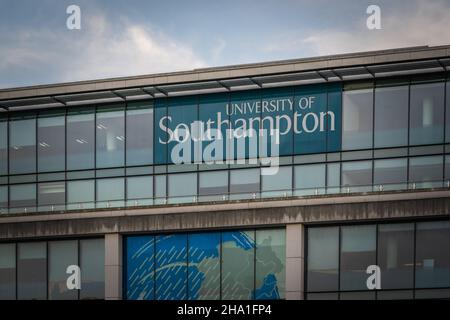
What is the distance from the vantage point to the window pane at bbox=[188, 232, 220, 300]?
41.4 metres

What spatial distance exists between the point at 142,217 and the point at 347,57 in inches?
457

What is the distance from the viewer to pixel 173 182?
42.8 meters

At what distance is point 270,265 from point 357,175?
538cm

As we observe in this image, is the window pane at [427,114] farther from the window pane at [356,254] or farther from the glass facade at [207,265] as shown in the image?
the glass facade at [207,265]

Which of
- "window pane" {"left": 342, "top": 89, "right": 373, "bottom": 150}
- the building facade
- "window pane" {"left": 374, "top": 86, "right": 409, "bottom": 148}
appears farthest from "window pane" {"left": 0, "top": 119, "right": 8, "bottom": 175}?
"window pane" {"left": 374, "top": 86, "right": 409, "bottom": 148}

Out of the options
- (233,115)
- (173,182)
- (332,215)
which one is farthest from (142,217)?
(332,215)

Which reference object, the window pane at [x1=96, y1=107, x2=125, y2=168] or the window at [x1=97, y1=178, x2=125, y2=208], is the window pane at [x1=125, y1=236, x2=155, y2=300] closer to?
the window at [x1=97, y1=178, x2=125, y2=208]

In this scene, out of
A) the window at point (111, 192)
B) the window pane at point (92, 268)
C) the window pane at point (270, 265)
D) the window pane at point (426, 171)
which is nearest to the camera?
the window pane at point (426, 171)

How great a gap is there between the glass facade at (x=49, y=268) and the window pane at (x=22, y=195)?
6.14 feet

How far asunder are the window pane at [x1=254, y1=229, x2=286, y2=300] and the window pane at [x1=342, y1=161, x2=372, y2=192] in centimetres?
352

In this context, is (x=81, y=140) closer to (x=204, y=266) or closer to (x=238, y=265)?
(x=204, y=266)

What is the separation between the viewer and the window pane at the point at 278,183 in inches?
1614

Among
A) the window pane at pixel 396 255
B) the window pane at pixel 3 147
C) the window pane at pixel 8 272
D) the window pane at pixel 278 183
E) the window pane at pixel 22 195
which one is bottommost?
A: the window pane at pixel 8 272

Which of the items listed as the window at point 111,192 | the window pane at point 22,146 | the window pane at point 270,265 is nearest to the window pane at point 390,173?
the window pane at point 270,265
